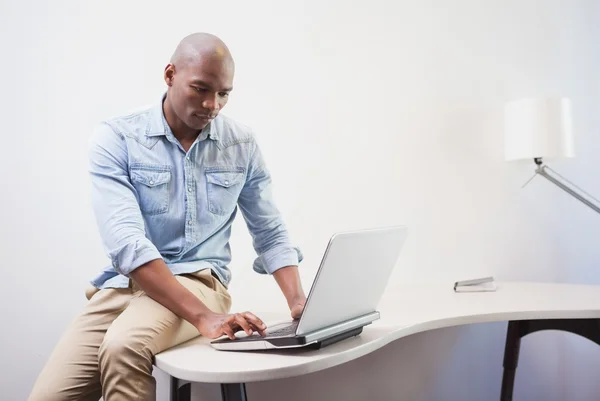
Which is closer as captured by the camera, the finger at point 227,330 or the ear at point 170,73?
the finger at point 227,330

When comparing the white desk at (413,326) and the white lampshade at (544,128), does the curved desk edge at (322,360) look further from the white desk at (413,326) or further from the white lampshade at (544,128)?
the white lampshade at (544,128)

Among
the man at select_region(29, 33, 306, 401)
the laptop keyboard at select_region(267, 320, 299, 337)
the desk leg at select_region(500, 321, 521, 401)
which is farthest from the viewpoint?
the desk leg at select_region(500, 321, 521, 401)

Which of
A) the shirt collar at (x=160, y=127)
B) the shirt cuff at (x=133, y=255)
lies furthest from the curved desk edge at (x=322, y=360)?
the shirt collar at (x=160, y=127)

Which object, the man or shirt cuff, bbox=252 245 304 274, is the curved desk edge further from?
shirt cuff, bbox=252 245 304 274

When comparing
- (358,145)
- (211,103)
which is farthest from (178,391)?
(358,145)

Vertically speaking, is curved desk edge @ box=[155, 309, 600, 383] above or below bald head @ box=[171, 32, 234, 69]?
below

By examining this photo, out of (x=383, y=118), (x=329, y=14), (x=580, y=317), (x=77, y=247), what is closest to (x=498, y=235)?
(x=383, y=118)

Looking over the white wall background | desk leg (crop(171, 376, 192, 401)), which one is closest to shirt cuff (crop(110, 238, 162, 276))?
desk leg (crop(171, 376, 192, 401))

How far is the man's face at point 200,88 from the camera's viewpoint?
170cm

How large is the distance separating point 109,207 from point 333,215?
1.14 m

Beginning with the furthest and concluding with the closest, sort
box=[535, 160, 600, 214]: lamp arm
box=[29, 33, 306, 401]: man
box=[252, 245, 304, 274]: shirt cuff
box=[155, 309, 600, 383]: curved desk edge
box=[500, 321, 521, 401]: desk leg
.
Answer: box=[535, 160, 600, 214]: lamp arm
box=[500, 321, 521, 401]: desk leg
box=[252, 245, 304, 274]: shirt cuff
box=[29, 33, 306, 401]: man
box=[155, 309, 600, 383]: curved desk edge

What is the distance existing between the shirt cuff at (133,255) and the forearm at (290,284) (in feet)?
1.45

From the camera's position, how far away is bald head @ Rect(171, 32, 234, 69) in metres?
1.70

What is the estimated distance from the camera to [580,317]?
193 centimetres
